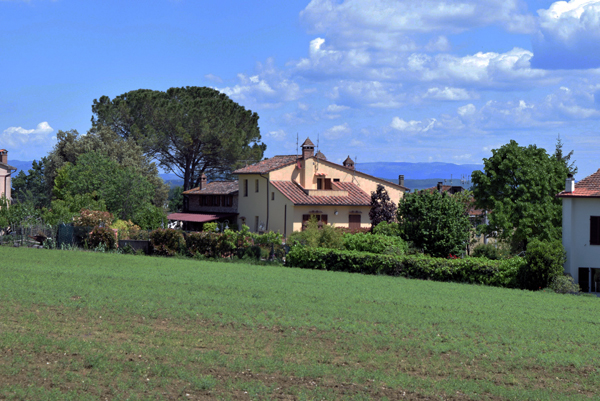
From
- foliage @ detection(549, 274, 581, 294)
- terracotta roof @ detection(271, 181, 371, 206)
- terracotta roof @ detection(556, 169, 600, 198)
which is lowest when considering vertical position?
foliage @ detection(549, 274, 581, 294)

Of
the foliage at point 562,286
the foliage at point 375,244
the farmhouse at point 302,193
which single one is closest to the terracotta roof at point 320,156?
the farmhouse at point 302,193

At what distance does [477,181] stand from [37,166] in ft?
294

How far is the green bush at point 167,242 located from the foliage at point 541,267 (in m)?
19.7

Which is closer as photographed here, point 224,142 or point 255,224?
point 255,224

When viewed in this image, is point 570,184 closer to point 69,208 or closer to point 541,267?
point 541,267

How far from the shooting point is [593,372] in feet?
39.5

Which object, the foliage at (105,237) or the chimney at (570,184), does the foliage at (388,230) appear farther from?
the foliage at (105,237)

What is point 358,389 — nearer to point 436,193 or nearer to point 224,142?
point 436,193

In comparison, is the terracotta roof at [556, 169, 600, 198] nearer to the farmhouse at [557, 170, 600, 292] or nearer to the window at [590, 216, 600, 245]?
the farmhouse at [557, 170, 600, 292]

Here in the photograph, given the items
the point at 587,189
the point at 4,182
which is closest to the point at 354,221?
the point at 587,189

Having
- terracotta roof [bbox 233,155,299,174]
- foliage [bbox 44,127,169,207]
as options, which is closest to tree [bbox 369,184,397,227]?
terracotta roof [bbox 233,155,299,174]

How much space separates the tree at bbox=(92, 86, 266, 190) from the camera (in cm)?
7331

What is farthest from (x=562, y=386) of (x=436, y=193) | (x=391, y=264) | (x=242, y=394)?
(x=436, y=193)

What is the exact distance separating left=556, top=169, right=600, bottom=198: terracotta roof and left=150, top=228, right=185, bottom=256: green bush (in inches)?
849
